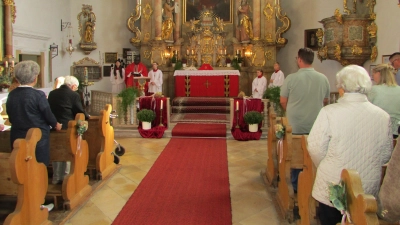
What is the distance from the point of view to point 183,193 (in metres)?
5.55

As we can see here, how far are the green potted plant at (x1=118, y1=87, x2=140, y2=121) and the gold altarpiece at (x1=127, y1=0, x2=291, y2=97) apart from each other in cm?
488

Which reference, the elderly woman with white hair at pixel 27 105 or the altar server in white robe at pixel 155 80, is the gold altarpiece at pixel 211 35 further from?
the elderly woman with white hair at pixel 27 105

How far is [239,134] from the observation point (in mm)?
9578

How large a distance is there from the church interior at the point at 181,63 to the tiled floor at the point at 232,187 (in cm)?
2

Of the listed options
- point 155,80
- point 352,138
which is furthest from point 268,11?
point 352,138

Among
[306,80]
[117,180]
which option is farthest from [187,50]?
[306,80]

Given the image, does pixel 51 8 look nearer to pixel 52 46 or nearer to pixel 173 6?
pixel 52 46

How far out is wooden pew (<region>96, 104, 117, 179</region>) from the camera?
613cm

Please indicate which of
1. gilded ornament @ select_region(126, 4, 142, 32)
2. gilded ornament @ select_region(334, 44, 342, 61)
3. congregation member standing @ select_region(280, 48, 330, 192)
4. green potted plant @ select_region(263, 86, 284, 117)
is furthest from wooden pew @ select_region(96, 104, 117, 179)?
gilded ornament @ select_region(126, 4, 142, 32)

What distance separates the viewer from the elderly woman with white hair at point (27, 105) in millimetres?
4195

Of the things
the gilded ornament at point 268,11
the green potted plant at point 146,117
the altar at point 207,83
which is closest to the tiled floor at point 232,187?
the green potted plant at point 146,117

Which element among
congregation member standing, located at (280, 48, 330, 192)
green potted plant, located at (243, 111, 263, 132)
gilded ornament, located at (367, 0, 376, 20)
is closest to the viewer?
congregation member standing, located at (280, 48, 330, 192)

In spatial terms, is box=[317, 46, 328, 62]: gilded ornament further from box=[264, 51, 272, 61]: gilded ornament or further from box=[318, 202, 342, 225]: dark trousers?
box=[318, 202, 342, 225]: dark trousers

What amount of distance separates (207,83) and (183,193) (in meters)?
8.87
